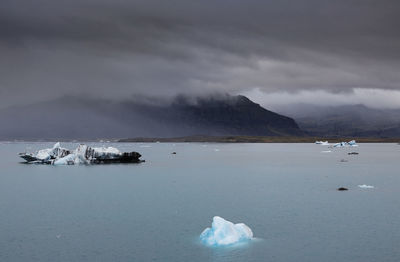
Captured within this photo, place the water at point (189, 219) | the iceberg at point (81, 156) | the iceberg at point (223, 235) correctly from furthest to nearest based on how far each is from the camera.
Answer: the iceberg at point (81, 156), the iceberg at point (223, 235), the water at point (189, 219)

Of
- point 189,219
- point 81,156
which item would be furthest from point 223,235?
point 81,156

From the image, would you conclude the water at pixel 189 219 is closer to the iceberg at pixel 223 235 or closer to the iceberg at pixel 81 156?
the iceberg at pixel 223 235

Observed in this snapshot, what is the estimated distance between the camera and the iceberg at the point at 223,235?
53.7 ft

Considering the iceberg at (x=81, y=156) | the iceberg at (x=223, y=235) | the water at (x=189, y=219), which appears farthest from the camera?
the iceberg at (x=81, y=156)

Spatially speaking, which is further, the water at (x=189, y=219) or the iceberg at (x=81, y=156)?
the iceberg at (x=81, y=156)

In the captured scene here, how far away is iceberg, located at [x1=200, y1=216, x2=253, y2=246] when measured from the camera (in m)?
16.4

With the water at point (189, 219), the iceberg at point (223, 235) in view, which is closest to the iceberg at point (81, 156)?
the water at point (189, 219)

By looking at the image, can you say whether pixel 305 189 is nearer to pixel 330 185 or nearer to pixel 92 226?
pixel 330 185

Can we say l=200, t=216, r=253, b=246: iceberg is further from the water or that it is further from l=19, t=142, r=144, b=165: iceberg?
l=19, t=142, r=144, b=165: iceberg

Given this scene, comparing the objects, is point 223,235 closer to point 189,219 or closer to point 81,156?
point 189,219

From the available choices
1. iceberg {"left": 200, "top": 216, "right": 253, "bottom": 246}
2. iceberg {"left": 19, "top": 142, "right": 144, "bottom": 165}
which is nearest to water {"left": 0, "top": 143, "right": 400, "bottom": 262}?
iceberg {"left": 200, "top": 216, "right": 253, "bottom": 246}

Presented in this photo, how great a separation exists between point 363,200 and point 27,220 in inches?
777

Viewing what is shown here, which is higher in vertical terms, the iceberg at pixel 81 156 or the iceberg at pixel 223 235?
the iceberg at pixel 81 156

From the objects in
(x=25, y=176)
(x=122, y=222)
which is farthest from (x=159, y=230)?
(x=25, y=176)
